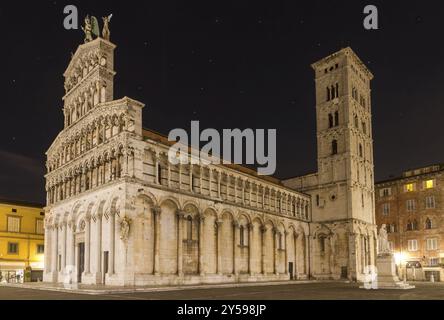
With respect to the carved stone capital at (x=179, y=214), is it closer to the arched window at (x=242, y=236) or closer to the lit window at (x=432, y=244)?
the arched window at (x=242, y=236)

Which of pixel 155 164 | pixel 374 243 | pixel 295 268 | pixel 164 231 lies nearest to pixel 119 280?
pixel 164 231

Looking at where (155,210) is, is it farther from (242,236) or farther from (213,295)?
(242,236)

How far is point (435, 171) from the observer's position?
6738 centimetres

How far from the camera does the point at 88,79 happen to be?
45812mm

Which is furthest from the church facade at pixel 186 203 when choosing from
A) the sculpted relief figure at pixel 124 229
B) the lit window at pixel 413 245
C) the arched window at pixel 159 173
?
the lit window at pixel 413 245

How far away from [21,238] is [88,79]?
25.6 metres

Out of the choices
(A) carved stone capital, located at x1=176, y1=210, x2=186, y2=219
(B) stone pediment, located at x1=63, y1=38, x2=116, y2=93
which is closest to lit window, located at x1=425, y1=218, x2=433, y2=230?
(A) carved stone capital, located at x1=176, y1=210, x2=186, y2=219

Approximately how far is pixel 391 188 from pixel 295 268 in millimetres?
24295

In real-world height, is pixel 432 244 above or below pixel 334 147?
below

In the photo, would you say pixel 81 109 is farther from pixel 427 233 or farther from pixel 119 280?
pixel 427 233

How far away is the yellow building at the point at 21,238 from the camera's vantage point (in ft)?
189

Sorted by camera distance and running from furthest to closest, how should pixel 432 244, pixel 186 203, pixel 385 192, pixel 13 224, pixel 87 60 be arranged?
pixel 385 192 → pixel 432 244 → pixel 13 224 → pixel 87 60 → pixel 186 203

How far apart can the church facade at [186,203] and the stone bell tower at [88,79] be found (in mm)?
126

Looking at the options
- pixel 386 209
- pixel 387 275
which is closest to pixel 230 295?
pixel 387 275
